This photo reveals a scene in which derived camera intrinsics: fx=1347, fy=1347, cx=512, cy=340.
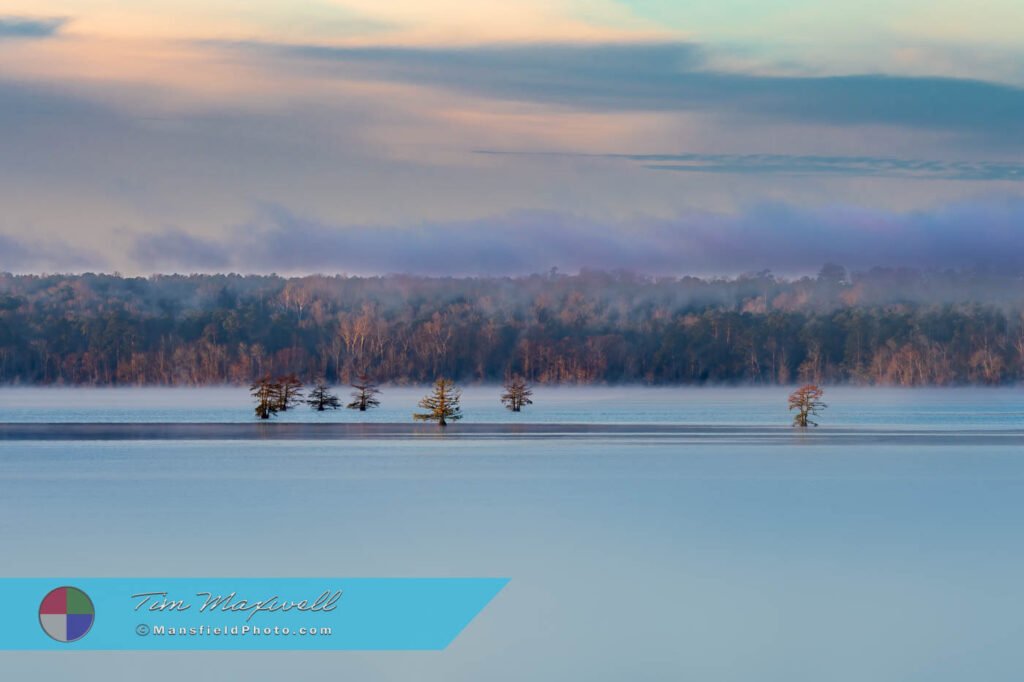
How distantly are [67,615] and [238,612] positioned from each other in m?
1.88

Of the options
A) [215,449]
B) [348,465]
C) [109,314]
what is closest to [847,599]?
[348,465]

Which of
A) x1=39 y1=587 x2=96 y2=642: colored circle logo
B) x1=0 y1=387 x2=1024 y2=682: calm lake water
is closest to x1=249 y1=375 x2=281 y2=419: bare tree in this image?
x1=0 y1=387 x2=1024 y2=682: calm lake water

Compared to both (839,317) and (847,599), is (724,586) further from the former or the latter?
(839,317)

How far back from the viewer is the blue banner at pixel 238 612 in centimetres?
1443

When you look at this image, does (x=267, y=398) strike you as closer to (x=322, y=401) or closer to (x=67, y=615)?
(x=322, y=401)

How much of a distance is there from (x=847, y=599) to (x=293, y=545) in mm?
8326

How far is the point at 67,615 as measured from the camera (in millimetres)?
15078

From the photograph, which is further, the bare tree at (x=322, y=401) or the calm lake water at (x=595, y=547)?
the bare tree at (x=322, y=401)

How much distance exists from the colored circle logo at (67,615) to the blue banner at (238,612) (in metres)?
0.01

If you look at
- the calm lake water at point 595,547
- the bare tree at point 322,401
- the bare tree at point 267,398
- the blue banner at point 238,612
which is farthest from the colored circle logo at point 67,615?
the bare tree at point 322,401

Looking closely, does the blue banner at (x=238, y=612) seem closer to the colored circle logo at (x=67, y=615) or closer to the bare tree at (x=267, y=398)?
the colored circle logo at (x=67, y=615)

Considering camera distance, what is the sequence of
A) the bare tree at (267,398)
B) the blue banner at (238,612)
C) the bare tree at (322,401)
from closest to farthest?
1. the blue banner at (238,612)
2. the bare tree at (267,398)
3. the bare tree at (322,401)

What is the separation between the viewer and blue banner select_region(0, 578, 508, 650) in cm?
1443

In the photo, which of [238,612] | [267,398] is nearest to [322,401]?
[267,398]
